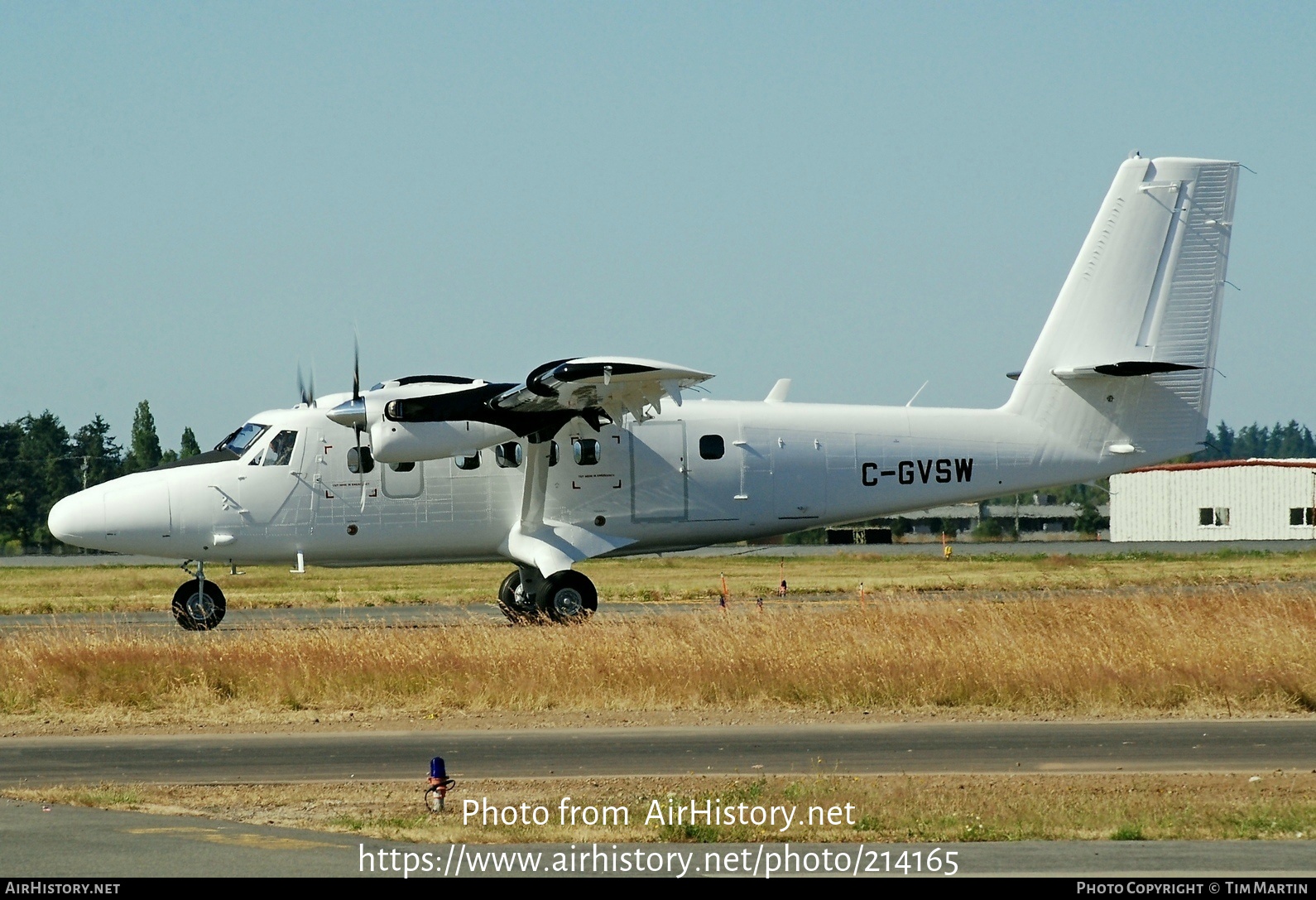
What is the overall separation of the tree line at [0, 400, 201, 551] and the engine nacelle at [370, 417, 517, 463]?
197 ft

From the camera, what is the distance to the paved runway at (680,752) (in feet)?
40.1

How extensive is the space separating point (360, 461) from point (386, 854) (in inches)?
614

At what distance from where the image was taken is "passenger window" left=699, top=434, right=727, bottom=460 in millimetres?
23875

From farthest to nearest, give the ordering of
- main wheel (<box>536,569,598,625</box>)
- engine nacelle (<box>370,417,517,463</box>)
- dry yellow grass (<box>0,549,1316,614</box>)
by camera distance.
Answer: dry yellow grass (<box>0,549,1316,614</box>) < main wheel (<box>536,569,598,625</box>) < engine nacelle (<box>370,417,517,463</box>)

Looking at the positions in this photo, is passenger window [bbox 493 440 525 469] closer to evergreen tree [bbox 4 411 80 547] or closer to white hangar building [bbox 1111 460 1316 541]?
white hangar building [bbox 1111 460 1316 541]

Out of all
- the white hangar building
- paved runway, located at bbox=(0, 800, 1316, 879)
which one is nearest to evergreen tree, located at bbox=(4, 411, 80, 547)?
the white hangar building

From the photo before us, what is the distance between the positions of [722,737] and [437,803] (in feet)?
13.3

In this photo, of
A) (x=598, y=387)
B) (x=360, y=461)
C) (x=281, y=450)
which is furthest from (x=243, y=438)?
(x=598, y=387)

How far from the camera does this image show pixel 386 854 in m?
8.06

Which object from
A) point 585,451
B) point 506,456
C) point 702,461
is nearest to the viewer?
point 585,451

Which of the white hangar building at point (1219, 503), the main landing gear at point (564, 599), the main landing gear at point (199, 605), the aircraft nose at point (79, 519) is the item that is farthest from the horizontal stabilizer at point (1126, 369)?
the white hangar building at point (1219, 503)

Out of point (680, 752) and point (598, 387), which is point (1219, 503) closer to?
point (598, 387)

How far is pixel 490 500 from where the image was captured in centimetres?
2352

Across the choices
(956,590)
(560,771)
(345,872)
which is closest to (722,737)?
(560,771)
